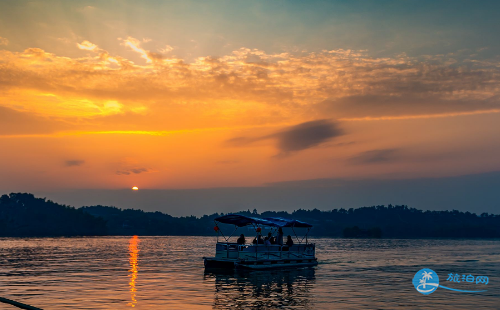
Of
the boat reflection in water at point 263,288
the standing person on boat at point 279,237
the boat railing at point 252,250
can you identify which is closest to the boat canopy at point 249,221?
the standing person on boat at point 279,237

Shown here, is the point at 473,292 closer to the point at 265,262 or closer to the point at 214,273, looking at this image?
the point at 265,262

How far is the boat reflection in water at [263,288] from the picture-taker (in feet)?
97.4

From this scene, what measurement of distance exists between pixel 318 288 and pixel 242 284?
622 centimetres

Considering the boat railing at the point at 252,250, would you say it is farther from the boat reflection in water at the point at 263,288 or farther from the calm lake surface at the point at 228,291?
the calm lake surface at the point at 228,291

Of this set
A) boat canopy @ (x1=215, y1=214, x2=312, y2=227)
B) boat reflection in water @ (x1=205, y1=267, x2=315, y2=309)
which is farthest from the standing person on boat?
A: boat reflection in water @ (x1=205, y1=267, x2=315, y2=309)

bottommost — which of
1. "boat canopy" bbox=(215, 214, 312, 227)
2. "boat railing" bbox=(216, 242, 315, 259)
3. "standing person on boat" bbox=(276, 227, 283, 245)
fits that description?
"boat railing" bbox=(216, 242, 315, 259)

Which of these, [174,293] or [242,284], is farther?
[242,284]

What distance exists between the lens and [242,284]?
3928 centimetres

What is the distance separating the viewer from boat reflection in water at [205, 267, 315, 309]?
2968 cm

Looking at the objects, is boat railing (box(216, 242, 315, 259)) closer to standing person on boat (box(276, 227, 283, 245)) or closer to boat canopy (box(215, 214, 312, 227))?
standing person on boat (box(276, 227, 283, 245))

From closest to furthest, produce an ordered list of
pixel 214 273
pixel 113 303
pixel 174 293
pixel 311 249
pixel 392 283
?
pixel 113 303, pixel 174 293, pixel 392 283, pixel 214 273, pixel 311 249

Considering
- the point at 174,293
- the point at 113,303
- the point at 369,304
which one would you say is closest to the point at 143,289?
the point at 174,293

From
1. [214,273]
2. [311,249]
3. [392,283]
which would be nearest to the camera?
[392,283]

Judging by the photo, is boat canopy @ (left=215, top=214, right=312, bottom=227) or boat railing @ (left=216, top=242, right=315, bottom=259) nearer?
boat railing @ (left=216, top=242, right=315, bottom=259)
